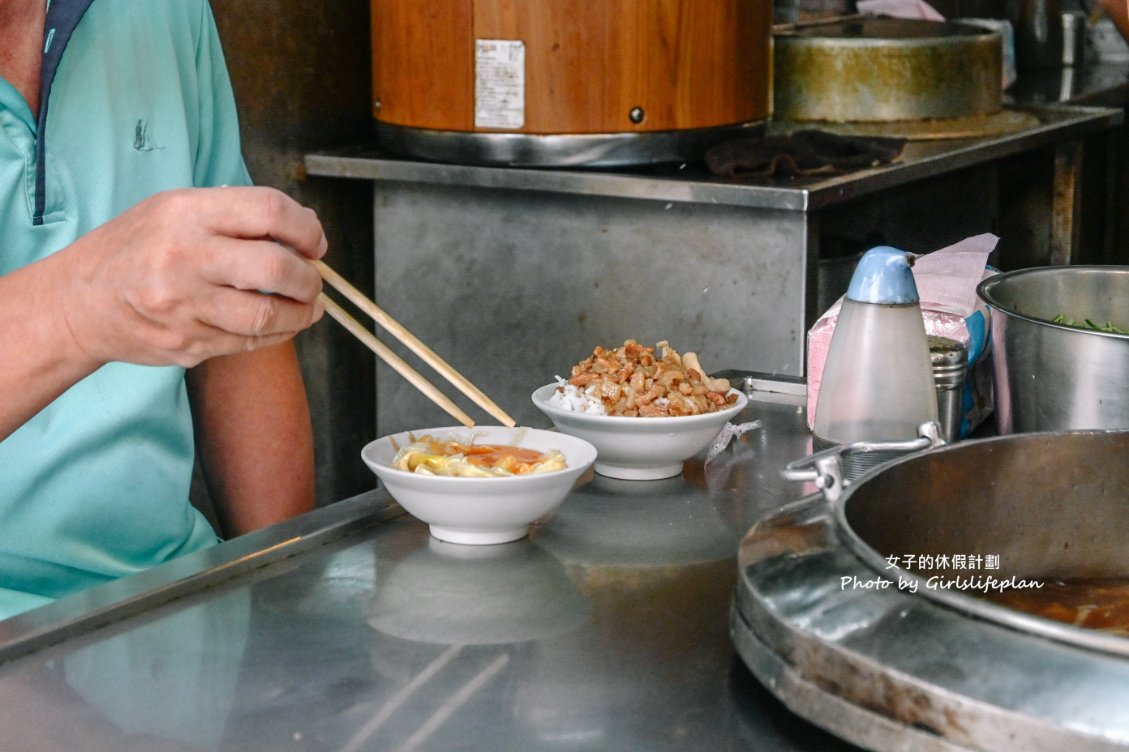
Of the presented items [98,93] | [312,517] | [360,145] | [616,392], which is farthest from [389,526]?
[360,145]

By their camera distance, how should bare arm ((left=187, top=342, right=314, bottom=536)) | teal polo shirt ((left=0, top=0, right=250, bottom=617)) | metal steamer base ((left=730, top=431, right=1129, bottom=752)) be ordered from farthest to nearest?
bare arm ((left=187, top=342, right=314, bottom=536)), teal polo shirt ((left=0, top=0, right=250, bottom=617)), metal steamer base ((left=730, top=431, right=1129, bottom=752))

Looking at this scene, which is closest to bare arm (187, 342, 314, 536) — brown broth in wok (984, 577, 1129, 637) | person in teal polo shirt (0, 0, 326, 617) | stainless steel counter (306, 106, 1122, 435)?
person in teal polo shirt (0, 0, 326, 617)

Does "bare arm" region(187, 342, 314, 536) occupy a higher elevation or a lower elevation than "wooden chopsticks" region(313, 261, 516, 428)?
lower

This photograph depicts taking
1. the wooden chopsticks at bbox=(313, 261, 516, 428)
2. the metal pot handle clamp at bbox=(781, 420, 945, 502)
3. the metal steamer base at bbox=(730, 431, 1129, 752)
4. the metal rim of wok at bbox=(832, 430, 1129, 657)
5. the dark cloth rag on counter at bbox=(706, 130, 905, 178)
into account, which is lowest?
the metal steamer base at bbox=(730, 431, 1129, 752)

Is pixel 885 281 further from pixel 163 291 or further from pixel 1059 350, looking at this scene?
pixel 163 291

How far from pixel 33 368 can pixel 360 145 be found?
1556mm

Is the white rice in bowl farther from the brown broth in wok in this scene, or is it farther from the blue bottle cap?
the brown broth in wok

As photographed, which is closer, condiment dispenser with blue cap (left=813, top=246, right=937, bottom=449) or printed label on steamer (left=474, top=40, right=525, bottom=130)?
condiment dispenser with blue cap (left=813, top=246, right=937, bottom=449)

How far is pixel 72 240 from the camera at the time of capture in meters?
1.52

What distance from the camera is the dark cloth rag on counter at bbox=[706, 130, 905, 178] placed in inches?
89.7

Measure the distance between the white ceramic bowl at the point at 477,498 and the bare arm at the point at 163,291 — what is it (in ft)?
0.54

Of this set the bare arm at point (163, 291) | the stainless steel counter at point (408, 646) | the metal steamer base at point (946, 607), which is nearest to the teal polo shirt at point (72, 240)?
the bare arm at point (163, 291)

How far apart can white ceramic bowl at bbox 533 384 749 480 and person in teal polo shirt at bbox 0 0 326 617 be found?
1.07 feet

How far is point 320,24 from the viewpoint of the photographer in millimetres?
2674
